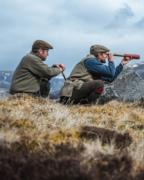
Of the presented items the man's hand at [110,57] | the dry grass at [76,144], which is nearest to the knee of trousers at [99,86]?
the man's hand at [110,57]

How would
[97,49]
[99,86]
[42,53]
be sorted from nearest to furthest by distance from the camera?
1. [42,53]
2. [99,86]
3. [97,49]

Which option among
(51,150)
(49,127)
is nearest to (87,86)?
(49,127)

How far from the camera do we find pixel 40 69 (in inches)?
842

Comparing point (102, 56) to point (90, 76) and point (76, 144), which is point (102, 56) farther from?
point (76, 144)

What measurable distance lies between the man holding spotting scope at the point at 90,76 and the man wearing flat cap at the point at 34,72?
85 centimetres

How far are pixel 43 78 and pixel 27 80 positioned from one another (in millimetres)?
561

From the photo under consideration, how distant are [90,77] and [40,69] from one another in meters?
2.29

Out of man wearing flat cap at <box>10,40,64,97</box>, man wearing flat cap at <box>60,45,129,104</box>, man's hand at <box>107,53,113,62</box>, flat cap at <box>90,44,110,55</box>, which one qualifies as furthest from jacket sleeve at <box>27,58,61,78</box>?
man's hand at <box>107,53,113,62</box>

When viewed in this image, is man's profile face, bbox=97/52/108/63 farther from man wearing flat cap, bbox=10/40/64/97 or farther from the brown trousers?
man wearing flat cap, bbox=10/40/64/97

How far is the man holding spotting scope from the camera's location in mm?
21953

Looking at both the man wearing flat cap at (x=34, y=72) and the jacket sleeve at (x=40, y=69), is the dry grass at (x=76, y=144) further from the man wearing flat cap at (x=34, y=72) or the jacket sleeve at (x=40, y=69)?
the man wearing flat cap at (x=34, y=72)

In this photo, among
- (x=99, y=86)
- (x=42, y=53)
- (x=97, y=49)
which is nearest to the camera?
(x=42, y=53)

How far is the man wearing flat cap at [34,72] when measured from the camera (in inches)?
845

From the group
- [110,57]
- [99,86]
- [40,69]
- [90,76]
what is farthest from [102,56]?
[40,69]
